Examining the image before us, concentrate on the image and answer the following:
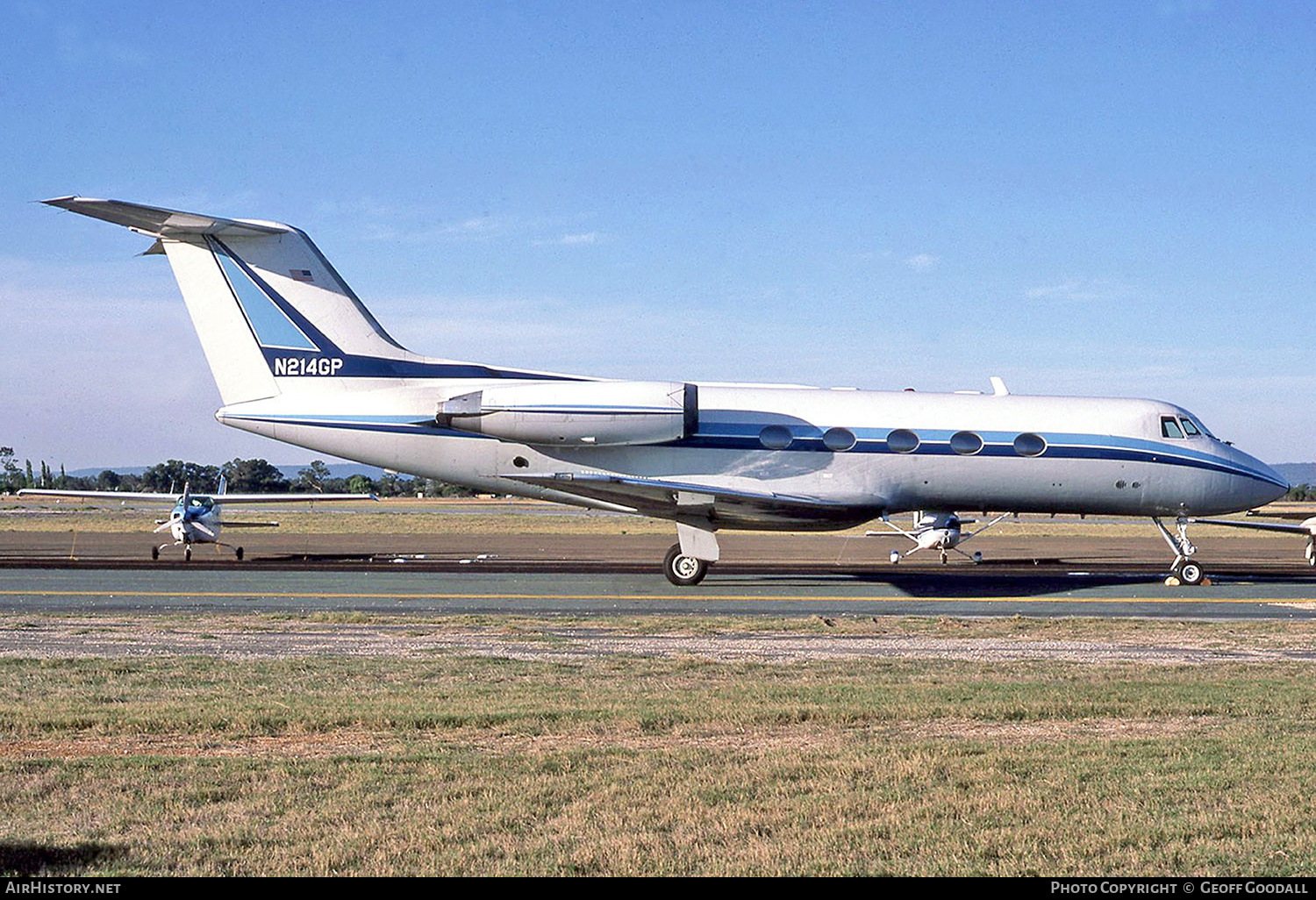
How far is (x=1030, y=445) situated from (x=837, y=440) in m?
3.99

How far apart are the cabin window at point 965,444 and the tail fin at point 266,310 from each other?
11169mm

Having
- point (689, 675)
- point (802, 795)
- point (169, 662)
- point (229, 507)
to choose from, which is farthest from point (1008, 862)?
point (229, 507)

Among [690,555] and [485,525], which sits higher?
[690,555]

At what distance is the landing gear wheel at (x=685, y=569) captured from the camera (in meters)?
24.8

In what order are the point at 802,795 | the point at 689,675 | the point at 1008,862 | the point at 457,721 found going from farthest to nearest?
the point at 689,675 → the point at 457,721 → the point at 802,795 → the point at 1008,862

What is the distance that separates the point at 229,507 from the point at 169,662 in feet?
284

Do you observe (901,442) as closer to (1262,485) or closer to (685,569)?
(685,569)

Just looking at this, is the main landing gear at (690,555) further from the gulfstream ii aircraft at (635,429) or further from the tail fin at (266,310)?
the tail fin at (266,310)

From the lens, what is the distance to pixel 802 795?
6.96 meters

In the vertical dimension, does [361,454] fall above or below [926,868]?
above

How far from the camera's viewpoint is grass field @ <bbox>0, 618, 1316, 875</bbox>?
19.2 feet

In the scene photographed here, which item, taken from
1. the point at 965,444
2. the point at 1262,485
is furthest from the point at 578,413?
the point at 1262,485

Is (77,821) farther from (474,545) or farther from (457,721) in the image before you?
(474,545)

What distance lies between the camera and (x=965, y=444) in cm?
2419
